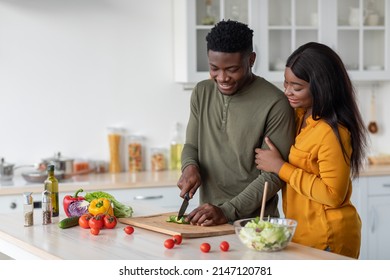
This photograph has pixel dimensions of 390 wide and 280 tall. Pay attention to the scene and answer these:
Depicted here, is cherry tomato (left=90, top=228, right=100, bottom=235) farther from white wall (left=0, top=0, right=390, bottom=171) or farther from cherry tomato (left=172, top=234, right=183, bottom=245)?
white wall (left=0, top=0, right=390, bottom=171)

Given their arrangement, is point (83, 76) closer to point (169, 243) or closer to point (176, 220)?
point (176, 220)

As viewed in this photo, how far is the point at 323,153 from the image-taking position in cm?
269

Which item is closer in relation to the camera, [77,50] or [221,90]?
[221,90]

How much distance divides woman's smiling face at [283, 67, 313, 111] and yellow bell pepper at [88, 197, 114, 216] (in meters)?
0.79

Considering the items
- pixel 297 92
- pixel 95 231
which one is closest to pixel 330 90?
pixel 297 92

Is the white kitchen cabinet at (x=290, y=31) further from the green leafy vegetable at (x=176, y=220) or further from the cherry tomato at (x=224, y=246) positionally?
the cherry tomato at (x=224, y=246)

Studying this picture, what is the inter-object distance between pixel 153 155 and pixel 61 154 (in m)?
0.59

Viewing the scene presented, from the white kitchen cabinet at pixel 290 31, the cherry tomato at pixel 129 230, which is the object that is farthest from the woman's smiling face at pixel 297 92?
the white kitchen cabinet at pixel 290 31

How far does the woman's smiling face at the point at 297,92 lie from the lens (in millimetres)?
2748

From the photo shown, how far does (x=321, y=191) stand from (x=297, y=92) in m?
0.36

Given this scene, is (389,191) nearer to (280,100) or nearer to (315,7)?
(315,7)
